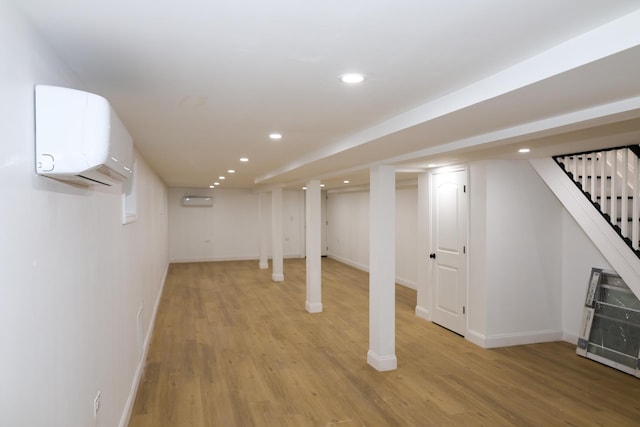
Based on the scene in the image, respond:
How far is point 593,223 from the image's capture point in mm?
4168

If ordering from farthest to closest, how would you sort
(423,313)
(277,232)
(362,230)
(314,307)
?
(362,230) < (277,232) < (314,307) < (423,313)

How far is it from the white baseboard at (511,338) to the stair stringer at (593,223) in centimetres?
131

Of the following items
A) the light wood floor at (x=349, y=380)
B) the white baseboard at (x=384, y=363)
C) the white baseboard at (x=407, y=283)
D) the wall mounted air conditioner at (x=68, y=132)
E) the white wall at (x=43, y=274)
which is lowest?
the light wood floor at (x=349, y=380)

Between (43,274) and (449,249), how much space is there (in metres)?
4.88

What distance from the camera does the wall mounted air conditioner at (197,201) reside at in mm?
11594

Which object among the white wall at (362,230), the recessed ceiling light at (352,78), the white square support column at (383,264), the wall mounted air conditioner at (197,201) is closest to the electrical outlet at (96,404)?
the recessed ceiling light at (352,78)

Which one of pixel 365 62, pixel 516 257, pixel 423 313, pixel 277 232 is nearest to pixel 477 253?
pixel 516 257

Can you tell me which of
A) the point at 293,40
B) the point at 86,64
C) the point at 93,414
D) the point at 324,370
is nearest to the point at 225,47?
the point at 293,40

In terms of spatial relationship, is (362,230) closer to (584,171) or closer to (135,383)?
(584,171)

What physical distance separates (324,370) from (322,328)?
1434 millimetres

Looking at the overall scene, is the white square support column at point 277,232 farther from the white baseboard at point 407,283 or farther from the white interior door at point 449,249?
the white interior door at point 449,249

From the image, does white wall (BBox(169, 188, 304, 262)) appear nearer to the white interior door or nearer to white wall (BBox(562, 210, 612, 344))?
the white interior door

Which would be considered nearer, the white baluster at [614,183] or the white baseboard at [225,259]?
the white baluster at [614,183]

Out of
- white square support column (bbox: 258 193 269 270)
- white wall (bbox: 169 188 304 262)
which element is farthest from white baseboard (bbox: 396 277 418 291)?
white wall (bbox: 169 188 304 262)
